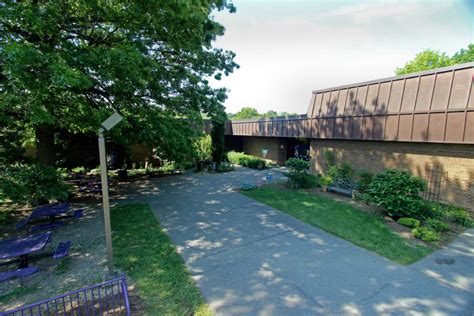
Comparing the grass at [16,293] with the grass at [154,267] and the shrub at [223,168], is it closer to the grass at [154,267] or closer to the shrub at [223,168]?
the grass at [154,267]

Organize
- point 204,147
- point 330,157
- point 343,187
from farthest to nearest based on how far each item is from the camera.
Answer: point 204,147 → point 330,157 → point 343,187

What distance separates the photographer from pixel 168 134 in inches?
307

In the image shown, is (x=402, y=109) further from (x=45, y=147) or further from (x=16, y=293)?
(x=45, y=147)

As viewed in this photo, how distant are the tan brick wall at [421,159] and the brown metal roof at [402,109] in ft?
2.03

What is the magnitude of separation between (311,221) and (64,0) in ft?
28.8

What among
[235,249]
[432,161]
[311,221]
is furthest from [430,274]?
[432,161]

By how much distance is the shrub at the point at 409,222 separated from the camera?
6303 mm

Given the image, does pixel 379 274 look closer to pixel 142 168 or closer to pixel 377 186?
pixel 377 186

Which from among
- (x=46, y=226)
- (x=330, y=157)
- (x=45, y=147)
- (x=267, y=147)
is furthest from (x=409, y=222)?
(x=267, y=147)

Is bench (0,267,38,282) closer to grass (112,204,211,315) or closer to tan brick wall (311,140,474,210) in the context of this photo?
grass (112,204,211,315)

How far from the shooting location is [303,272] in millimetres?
4352

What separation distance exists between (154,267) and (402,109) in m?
9.89

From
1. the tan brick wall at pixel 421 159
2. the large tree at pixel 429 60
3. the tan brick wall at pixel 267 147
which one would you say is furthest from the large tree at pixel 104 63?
the large tree at pixel 429 60

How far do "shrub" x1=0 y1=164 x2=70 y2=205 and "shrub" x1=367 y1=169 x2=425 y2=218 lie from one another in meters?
9.55
